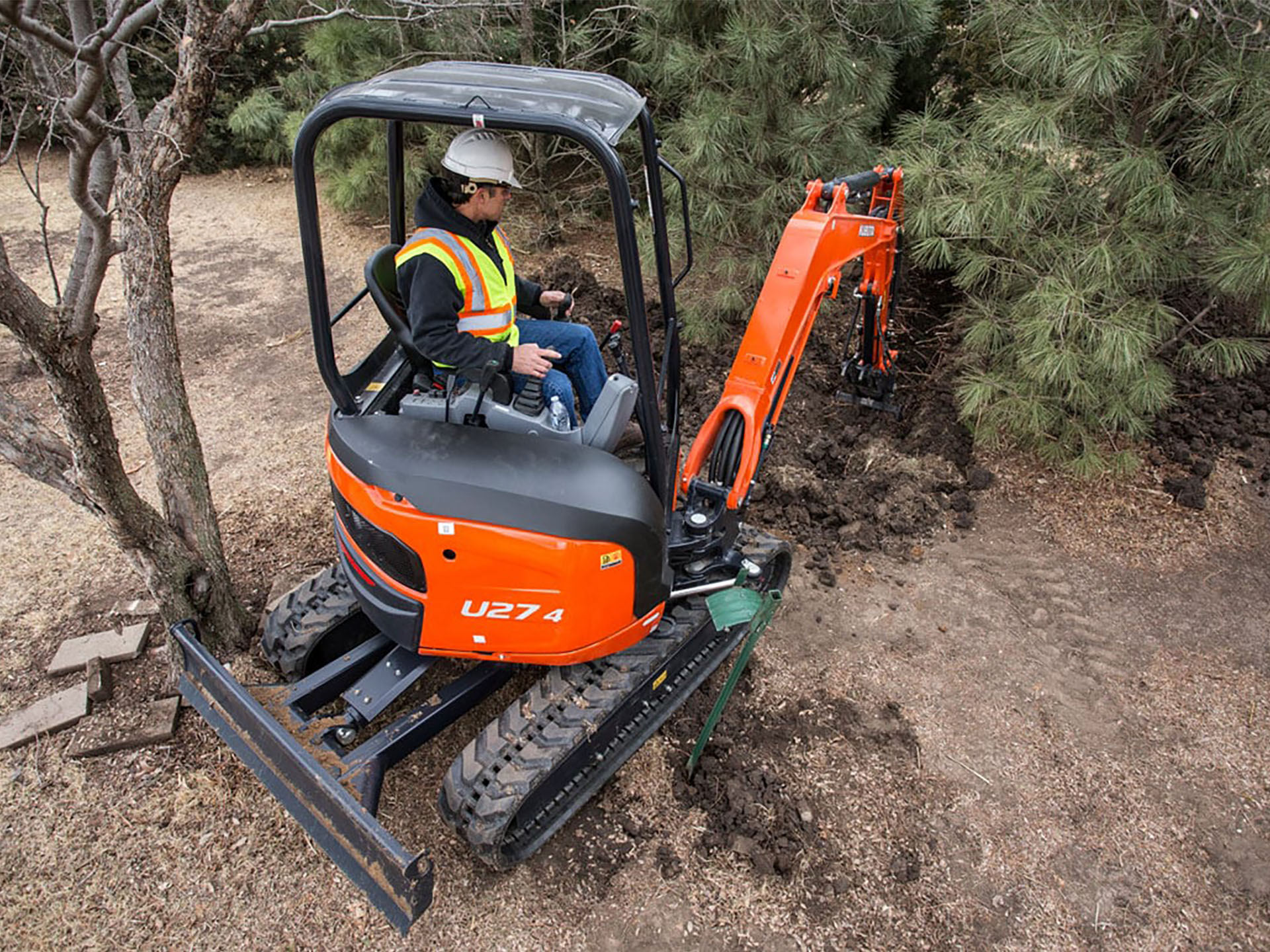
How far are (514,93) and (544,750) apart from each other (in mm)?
1801

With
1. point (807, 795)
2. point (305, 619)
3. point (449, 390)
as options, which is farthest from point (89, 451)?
point (807, 795)

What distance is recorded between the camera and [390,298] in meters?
2.68

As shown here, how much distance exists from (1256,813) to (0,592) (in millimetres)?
4858

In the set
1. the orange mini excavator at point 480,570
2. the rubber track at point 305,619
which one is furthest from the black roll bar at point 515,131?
the rubber track at point 305,619

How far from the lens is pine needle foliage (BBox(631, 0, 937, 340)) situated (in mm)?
4668

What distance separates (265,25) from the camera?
272cm

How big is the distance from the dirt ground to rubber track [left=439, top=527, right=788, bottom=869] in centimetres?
14

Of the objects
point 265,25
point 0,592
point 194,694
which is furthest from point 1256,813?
point 0,592

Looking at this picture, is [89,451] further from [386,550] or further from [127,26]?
[127,26]

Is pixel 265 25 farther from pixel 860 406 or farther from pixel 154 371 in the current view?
pixel 860 406

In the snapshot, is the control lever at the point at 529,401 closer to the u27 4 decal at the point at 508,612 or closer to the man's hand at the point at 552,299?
the u27 4 decal at the point at 508,612

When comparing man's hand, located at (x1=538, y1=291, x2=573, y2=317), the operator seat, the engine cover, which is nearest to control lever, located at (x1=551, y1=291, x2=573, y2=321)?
man's hand, located at (x1=538, y1=291, x2=573, y2=317)

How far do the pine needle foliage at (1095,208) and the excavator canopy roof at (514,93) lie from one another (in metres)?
2.25

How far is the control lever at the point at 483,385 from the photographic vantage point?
2320mm
